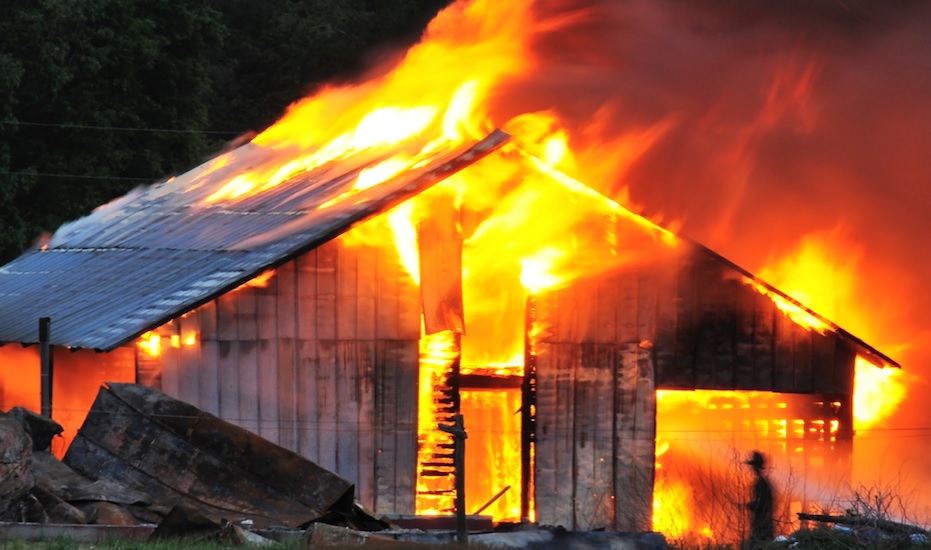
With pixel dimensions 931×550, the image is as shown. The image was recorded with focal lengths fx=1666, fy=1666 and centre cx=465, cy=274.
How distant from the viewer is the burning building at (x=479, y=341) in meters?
21.2

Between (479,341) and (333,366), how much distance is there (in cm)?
206

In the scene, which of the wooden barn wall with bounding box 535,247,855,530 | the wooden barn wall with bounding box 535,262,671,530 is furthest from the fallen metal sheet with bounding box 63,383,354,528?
the wooden barn wall with bounding box 535,247,855,530

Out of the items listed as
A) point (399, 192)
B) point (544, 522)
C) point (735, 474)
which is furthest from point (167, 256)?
point (735, 474)

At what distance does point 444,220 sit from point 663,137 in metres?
16.3

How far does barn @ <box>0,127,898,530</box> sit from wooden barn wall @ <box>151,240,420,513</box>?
0.03 m

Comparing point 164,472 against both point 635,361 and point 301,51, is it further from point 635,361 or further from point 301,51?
point 301,51

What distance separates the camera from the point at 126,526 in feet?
53.4

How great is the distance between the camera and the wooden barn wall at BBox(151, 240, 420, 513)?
21.2 meters

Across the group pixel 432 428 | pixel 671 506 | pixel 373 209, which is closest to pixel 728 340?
pixel 671 506

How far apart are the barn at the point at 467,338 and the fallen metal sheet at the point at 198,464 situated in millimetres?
1980

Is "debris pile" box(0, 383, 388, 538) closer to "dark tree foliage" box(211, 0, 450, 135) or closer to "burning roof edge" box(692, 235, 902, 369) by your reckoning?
"burning roof edge" box(692, 235, 902, 369)

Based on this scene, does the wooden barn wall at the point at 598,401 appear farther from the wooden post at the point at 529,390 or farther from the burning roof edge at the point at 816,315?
the burning roof edge at the point at 816,315

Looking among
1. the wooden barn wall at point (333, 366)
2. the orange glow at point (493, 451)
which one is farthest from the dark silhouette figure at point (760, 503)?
the wooden barn wall at point (333, 366)

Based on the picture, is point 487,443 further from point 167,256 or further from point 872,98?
point 872,98
